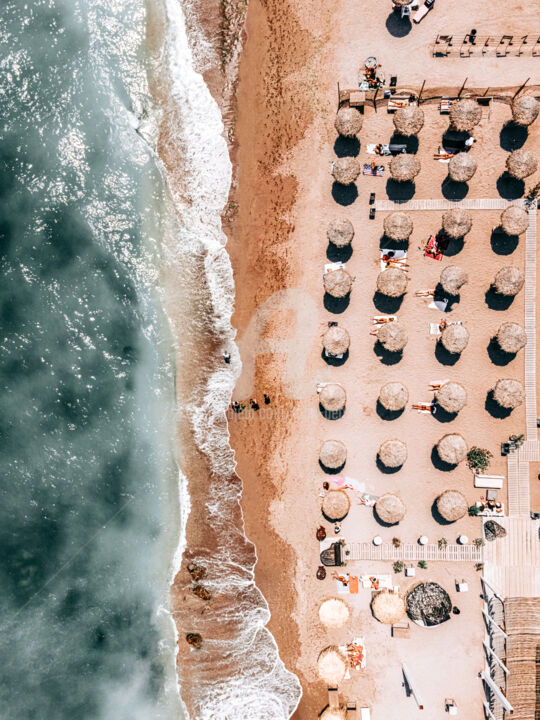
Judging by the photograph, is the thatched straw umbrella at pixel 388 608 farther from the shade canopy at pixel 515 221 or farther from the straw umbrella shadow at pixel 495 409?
the shade canopy at pixel 515 221

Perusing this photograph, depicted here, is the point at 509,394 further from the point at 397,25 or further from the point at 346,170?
the point at 397,25

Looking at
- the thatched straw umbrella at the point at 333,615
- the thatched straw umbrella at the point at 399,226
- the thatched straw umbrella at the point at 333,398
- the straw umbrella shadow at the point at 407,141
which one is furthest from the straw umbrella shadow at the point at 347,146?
the thatched straw umbrella at the point at 333,615

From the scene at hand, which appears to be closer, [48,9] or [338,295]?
[338,295]

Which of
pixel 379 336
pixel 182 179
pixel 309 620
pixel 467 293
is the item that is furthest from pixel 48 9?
pixel 309 620

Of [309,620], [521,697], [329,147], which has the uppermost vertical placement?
[329,147]

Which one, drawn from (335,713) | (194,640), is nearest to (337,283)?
(194,640)

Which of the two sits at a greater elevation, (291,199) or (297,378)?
(291,199)

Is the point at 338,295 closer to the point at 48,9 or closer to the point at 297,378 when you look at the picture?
the point at 297,378
